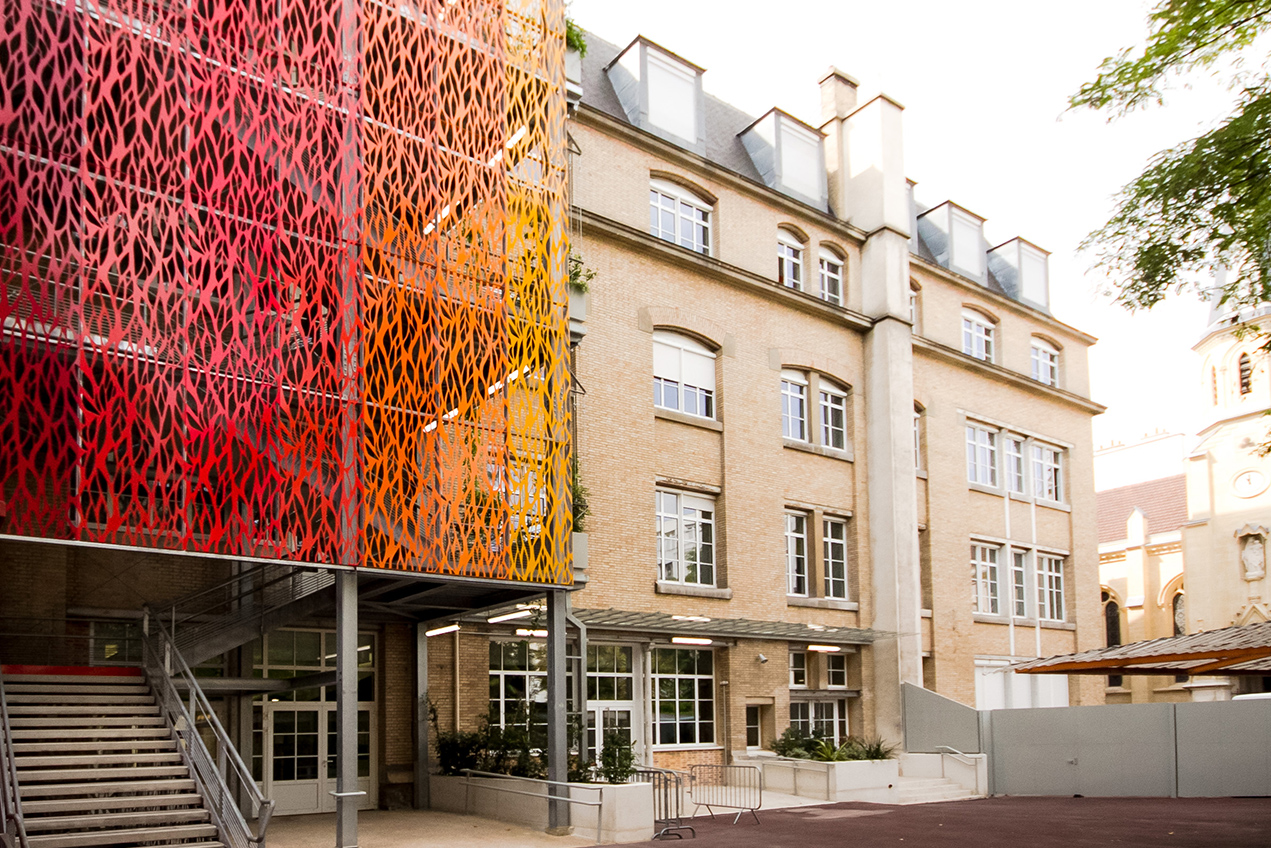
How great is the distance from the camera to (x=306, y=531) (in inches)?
619

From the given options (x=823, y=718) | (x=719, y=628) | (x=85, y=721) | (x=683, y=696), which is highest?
(x=719, y=628)

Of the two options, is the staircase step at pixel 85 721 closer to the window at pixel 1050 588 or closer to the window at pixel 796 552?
the window at pixel 796 552

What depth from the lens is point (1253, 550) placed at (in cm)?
5150

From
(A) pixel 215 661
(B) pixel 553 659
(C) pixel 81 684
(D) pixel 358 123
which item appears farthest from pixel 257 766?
(D) pixel 358 123

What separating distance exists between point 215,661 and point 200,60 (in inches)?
388

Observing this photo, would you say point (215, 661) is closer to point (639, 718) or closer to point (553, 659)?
point (553, 659)

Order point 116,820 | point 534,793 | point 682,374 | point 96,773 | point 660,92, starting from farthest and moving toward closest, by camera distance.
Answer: point 660,92, point 682,374, point 534,793, point 96,773, point 116,820

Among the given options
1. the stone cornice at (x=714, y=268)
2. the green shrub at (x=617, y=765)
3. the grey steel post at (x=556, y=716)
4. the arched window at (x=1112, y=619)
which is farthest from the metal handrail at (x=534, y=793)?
the arched window at (x=1112, y=619)

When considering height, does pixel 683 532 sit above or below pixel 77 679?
above

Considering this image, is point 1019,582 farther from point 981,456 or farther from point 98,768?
point 98,768

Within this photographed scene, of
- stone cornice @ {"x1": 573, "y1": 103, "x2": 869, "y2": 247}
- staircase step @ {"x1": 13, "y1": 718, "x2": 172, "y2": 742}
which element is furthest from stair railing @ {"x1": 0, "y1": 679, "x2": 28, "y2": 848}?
stone cornice @ {"x1": 573, "y1": 103, "x2": 869, "y2": 247}

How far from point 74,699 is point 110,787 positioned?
2.17m

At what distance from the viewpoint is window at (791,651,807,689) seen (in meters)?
28.8

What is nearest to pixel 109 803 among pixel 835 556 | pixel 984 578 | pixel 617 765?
pixel 617 765
